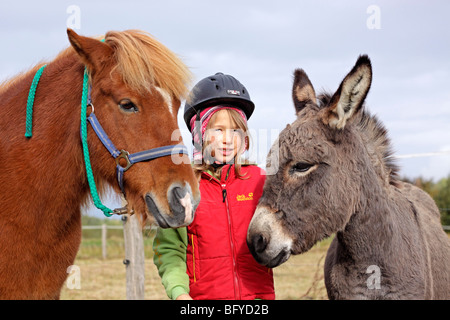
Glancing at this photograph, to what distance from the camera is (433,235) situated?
3643mm

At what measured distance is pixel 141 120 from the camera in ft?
7.90

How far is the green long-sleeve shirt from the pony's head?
38 centimetres

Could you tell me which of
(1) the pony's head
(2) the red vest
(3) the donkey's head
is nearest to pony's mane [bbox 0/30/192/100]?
(1) the pony's head

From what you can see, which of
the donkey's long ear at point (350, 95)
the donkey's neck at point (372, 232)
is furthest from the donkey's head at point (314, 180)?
the donkey's neck at point (372, 232)

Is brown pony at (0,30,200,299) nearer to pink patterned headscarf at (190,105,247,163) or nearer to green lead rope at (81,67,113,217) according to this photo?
green lead rope at (81,67,113,217)

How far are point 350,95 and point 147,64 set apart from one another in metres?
1.38

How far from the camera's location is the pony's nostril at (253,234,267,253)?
101 inches

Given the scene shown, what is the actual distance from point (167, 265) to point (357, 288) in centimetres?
130

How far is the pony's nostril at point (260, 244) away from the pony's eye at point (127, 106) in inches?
42.3

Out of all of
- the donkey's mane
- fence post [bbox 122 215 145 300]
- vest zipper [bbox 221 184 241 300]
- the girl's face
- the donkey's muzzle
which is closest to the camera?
the donkey's muzzle

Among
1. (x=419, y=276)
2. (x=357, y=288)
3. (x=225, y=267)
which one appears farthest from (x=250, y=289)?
(x=419, y=276)

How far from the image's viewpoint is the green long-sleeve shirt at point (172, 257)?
2.62m

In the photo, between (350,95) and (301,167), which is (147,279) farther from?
(350,95)

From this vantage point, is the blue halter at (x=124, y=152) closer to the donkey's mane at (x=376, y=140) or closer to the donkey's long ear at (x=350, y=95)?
the donkey's long ear at (x=350, y=95)
